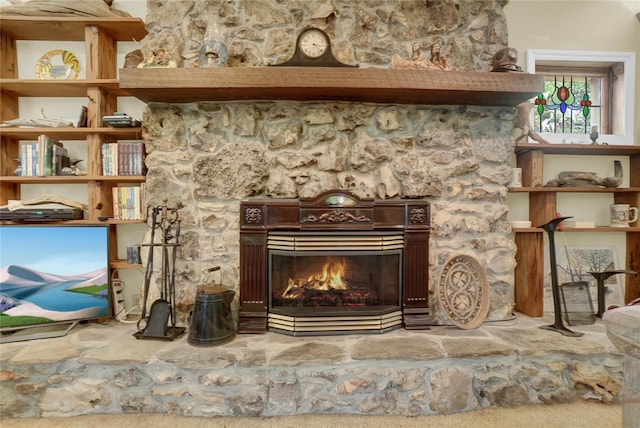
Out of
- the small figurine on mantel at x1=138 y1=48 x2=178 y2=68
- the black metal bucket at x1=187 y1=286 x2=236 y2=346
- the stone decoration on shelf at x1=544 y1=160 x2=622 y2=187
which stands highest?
the small figurine on mantel at x1=138 y1=48 x2=178 y2=68

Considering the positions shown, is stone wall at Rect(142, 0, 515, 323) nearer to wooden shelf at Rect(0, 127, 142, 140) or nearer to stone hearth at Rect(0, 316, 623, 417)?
wooden shelf at Rect(0, 127, 142, 140)

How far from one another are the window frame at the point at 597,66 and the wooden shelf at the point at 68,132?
3.12 m

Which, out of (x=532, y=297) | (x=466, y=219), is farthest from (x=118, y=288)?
(x=532, y=297)

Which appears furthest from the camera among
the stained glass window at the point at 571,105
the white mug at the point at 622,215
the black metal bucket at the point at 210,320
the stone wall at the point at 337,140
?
the stained glass window at the point at 571,105

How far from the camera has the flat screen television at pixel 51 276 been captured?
220 cm

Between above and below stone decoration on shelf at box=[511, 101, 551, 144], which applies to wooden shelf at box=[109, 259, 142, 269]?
below

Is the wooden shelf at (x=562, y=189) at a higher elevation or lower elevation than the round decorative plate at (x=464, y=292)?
higher

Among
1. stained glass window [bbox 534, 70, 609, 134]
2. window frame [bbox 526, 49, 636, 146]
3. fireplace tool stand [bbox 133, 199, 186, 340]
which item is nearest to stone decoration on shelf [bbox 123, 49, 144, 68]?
fireplace tool stand [bbox 133, 199, 186, 340]

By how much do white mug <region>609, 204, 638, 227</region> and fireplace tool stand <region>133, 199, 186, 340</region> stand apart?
10.6 feet

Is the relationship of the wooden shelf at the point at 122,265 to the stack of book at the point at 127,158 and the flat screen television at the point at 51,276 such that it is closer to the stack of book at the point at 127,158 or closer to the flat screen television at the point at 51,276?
the flat screen television at the point at 51,276

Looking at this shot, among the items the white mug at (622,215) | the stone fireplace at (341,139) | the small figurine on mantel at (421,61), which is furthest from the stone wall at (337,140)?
the white mug at (622,215)

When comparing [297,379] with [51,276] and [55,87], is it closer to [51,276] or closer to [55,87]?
[51,276]

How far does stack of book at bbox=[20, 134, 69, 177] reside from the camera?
2.40m

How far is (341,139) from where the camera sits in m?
2.32
